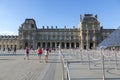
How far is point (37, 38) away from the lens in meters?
121

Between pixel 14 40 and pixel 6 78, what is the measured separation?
12044 cm

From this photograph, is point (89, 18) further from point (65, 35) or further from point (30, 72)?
point (30, 72)

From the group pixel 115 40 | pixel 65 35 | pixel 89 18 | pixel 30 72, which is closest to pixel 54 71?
pixel 30 72

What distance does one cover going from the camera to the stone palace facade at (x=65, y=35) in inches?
4532

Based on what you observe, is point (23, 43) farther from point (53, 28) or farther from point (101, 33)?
point (101, 33)

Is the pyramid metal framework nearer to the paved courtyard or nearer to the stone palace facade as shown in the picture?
the paved courtyard

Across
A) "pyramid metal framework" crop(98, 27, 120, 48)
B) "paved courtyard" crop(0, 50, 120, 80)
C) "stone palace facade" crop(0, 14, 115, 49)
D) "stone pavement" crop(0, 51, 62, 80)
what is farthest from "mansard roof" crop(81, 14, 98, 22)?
"stone pavement" crop(0, 51, 62, 80)

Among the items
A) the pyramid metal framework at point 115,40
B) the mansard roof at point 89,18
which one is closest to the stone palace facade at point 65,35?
the mansard roof at point 89,18

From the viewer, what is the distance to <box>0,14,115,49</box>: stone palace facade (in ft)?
378

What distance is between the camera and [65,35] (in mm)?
121312

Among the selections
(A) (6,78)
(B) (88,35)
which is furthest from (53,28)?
(A) (6,78)

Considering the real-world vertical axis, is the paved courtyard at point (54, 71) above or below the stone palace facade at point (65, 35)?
below

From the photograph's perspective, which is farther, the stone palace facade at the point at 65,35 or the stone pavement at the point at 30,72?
the stone palace facade at the point at 65,35

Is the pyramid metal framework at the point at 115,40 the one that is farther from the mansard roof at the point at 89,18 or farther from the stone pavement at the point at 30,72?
the mansard roof at the point at 89,18
